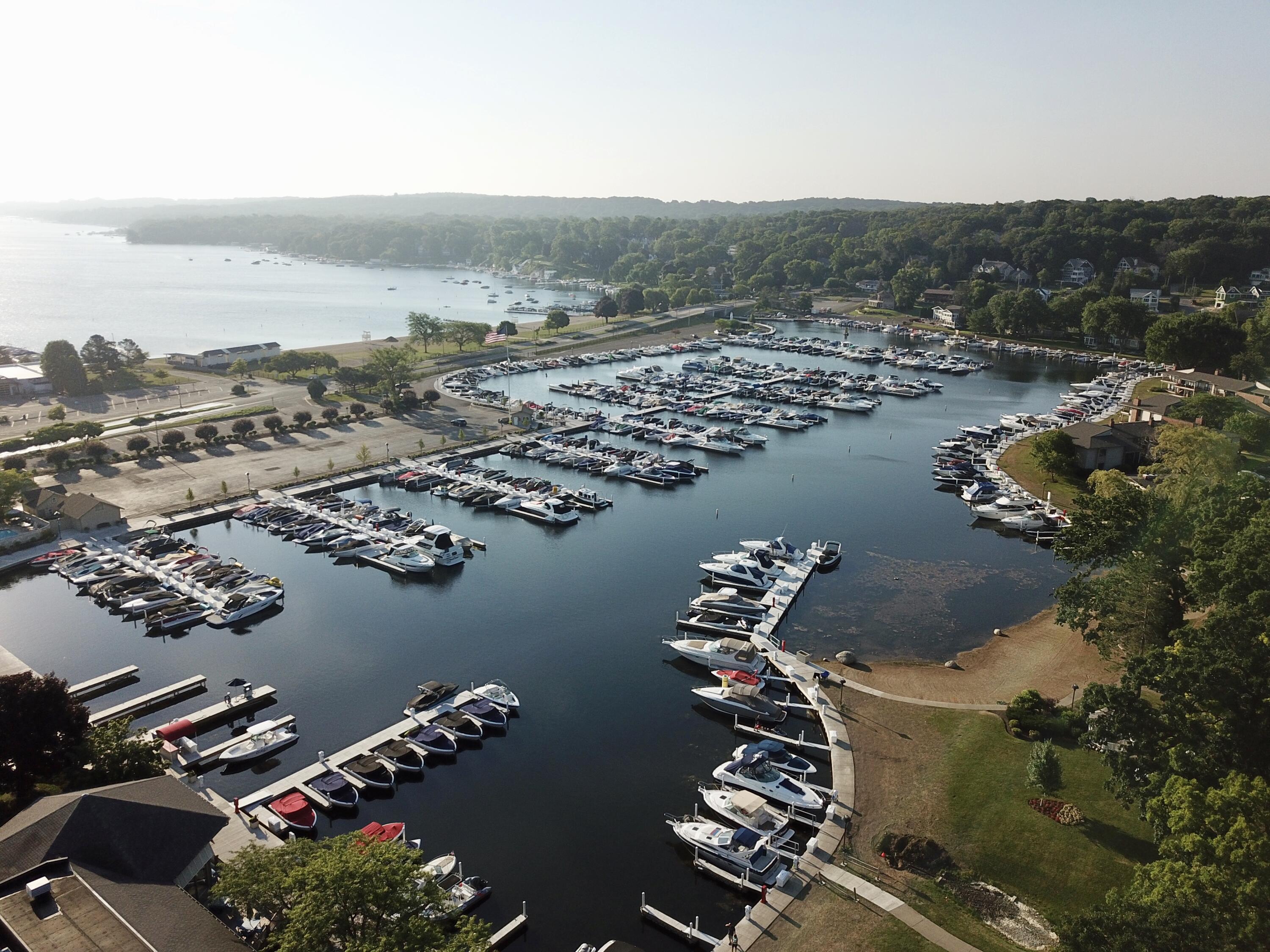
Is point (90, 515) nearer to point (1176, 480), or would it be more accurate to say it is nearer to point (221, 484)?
point (221, 484)

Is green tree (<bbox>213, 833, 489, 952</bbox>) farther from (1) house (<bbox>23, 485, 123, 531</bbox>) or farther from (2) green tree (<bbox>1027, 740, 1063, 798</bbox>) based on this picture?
(1) house (<bbox>23, 485, 123, 531</bbox>)

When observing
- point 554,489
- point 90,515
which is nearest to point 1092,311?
point 554,489

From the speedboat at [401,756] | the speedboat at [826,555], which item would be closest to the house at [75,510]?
the speedboat at [401,756]

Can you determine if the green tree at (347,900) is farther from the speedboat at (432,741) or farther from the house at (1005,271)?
the house at (1005,271)

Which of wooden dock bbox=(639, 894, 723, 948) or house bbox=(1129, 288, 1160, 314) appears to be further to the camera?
house bbox=(1129, 288, 1160, 314)

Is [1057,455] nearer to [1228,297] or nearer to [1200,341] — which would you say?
[1200,341]

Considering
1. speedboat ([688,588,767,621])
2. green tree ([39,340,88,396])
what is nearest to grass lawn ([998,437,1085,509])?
speedboat ([688,588,767,621])
